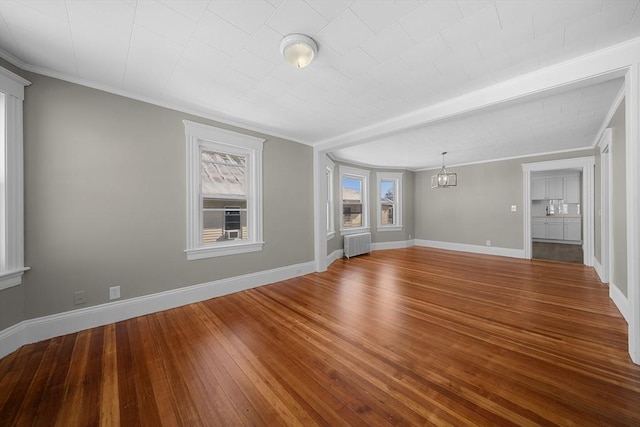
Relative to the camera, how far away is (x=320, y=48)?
1862 mm

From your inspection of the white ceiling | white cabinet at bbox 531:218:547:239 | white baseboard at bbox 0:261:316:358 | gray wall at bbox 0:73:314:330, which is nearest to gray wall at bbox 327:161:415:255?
white baseboard at bbox 0:261:316:358

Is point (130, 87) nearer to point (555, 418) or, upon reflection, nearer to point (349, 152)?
point (349, 152)

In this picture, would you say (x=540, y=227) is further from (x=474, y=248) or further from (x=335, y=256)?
(x=335, y=256)

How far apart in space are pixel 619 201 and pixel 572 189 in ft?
23.1

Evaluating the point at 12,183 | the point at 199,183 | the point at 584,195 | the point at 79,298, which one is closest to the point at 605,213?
the point at 584,195

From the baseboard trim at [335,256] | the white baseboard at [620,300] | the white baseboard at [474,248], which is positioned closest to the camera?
the white baseboard at [620,300]

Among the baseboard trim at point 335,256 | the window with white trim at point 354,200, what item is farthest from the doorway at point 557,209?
the baseboard trim at point 335,256

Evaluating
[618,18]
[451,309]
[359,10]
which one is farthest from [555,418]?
[359,10]

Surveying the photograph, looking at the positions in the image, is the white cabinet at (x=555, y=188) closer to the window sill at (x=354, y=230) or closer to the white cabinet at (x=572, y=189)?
the white cabinet at (x=572, y=189)

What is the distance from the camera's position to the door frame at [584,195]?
4.71 metres

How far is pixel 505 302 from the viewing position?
300 cm

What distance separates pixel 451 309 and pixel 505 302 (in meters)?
0.83

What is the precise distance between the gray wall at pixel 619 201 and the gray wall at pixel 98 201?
471 cm

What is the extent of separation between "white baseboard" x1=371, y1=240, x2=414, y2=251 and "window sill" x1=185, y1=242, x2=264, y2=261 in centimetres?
408
